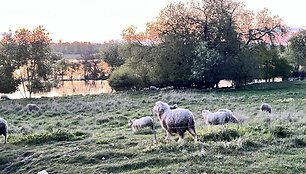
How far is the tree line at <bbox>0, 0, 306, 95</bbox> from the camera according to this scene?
156 ft

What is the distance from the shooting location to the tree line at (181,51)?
4750 cm

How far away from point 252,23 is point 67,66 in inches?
1367

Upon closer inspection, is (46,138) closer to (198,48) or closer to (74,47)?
(198,48)

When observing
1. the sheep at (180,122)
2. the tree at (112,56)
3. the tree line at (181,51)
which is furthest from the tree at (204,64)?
the sheep at (180,122)

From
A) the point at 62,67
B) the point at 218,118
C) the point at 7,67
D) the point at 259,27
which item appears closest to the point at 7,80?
the point at 7,67

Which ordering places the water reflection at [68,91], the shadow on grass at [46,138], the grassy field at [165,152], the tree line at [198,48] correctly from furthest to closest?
the water reflection at [68,91]
the tree line at [198,48]
the shadow on grass at [46,138]
the grassy field at [165,152]

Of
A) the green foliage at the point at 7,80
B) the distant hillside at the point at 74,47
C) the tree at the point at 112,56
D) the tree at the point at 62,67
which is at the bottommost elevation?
the green foliage at the point at 7,80

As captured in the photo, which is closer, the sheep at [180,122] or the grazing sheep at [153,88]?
the sheep at [180,122]

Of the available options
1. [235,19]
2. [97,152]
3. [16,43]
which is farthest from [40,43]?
[97,152]

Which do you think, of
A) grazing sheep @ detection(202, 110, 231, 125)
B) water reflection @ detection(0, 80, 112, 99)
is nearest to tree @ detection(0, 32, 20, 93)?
water reflection @ detection(0, 80, 112, 99)

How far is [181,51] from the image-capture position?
156ft

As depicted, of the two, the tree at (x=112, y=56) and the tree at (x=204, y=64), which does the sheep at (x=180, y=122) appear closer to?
the tree at (x=204, y=64)

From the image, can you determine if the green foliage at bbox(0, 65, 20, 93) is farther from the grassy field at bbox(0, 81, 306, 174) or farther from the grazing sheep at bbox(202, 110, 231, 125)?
the grazing sheep at bbox(202, 110, 231, 125)

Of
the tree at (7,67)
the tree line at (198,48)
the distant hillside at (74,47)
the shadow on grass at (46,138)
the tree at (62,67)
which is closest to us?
the shadow on grass at (46,138)
